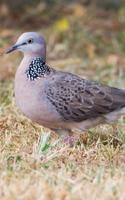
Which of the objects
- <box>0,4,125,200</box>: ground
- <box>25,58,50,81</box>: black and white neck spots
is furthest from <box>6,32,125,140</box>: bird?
<box>0,4,125,200</box>: ground

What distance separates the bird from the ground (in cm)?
15

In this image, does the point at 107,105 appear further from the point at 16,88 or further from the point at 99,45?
the point at 99,45

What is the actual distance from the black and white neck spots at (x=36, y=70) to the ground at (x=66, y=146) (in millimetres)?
478

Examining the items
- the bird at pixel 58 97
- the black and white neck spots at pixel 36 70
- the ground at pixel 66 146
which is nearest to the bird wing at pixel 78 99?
the bird at pixel 58 97

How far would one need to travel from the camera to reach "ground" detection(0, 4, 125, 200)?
4.74m

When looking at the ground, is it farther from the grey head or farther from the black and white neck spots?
the grey head

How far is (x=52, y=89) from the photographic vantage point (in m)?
6.46

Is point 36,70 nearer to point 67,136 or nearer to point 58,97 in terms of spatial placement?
point 58,97

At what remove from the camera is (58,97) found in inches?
255

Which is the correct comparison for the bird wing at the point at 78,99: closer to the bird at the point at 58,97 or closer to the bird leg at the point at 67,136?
the bird at the point at 58,97

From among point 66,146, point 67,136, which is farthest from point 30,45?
point 66,146

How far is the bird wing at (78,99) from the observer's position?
21.2 feet

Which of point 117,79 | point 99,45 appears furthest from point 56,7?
point 117,79

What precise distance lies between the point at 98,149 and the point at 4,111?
153 cm
